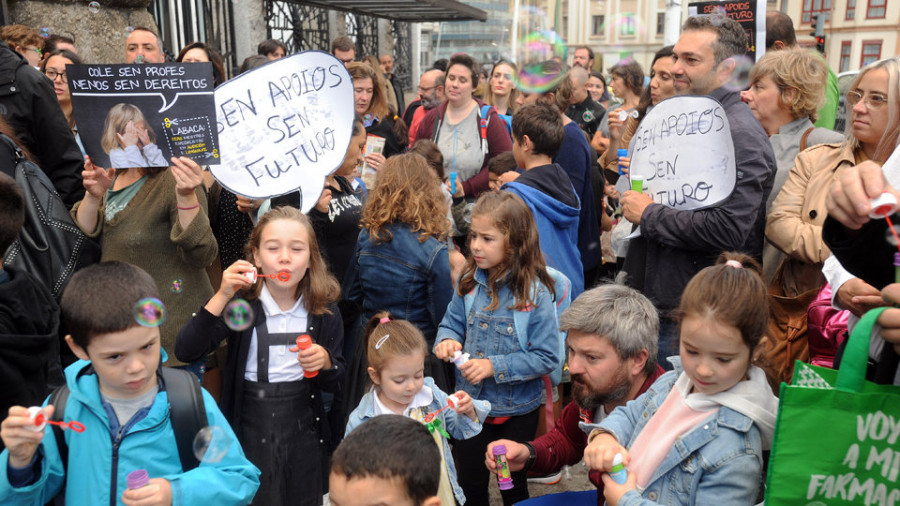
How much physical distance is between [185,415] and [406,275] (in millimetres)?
1525

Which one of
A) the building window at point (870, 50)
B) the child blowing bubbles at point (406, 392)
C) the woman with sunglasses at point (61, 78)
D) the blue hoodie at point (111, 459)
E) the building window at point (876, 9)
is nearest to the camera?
the blue hoodie at point (111, 459)

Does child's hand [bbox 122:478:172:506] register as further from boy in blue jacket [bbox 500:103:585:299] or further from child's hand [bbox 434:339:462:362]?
boy in blue jacket [bbox 500:103:585:299]

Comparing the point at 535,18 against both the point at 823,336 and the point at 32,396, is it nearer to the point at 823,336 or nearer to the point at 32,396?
the point at 823,336

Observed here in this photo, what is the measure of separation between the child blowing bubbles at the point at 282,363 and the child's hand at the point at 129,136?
2.43 feet

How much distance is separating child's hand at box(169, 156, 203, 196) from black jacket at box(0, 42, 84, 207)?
3.39ft

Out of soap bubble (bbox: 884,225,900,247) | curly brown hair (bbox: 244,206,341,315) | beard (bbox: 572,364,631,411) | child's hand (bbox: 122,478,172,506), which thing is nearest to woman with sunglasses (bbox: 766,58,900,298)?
beard (bbox: 572,364,631,411)

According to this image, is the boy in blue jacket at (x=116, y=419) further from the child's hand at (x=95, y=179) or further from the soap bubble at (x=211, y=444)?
the child's hand at (x=95, y=179)

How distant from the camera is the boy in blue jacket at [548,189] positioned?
151 inches

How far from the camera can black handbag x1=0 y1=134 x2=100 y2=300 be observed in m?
3.00

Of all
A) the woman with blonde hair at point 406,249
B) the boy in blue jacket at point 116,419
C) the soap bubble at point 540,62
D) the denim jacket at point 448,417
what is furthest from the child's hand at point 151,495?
the soap bubble at point 540,62

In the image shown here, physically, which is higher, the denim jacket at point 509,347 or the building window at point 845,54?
the building window at point 845,54

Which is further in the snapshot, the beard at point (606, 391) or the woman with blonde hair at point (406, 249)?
the woman with blonde hair at point (406, 249)

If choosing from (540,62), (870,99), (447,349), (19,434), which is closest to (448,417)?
(447,349)

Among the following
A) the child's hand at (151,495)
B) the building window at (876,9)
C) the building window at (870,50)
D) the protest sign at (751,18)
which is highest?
the building window at (876,9)
